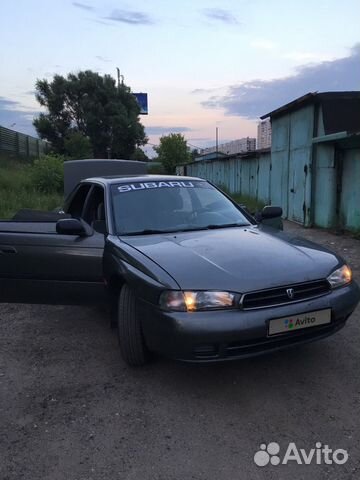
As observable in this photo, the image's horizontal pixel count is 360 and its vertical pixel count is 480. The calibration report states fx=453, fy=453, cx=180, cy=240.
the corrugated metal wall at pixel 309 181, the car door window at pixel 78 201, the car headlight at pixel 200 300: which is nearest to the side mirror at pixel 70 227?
the car door window at pixel 78 201

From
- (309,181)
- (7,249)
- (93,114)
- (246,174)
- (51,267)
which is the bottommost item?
(51,267)

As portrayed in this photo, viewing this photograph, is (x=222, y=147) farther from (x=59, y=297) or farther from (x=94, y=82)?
(x=59, y=297)

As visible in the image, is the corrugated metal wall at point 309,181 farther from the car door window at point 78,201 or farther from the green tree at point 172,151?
the green tree at point 172,151

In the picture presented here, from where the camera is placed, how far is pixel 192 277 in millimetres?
3023

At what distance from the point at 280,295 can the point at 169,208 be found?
1667 mm

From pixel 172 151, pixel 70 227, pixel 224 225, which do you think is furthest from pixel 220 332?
pixel 172 151

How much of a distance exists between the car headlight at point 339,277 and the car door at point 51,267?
6.45 ft

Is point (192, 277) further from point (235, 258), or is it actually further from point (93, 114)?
point (93, 114)

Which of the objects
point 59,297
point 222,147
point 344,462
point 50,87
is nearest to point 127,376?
point 59,297

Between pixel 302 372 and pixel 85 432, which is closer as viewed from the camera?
pixel 85 432

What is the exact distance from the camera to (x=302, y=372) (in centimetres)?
355

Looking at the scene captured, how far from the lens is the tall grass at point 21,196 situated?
13258 mm

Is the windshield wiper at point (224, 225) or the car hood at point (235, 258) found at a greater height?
the windshield wiper at point (224, 225)

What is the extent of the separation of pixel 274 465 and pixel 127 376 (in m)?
1.45
